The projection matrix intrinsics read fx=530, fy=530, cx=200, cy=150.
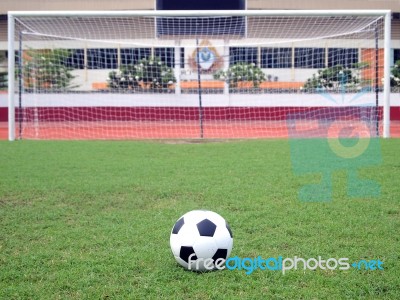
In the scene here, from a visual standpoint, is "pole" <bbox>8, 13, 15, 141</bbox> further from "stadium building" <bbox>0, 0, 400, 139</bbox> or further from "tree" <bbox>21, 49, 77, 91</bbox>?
"stadium building" <bbox>0, 0, 400, 139</bbox>

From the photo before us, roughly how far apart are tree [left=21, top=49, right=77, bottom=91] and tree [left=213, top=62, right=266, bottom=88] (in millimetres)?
5525

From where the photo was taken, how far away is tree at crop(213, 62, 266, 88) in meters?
18.5

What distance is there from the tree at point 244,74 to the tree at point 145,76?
1.98 metres

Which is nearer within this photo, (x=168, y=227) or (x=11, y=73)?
(x=168, y=227)

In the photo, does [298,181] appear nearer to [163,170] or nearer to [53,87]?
[163,170]

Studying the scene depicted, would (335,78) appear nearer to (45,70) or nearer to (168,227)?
(45,70)

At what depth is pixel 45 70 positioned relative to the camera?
52.7 ft

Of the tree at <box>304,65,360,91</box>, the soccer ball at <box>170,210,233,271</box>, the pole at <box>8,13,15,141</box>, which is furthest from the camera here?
the tree at <box>304,65,360,91</box>

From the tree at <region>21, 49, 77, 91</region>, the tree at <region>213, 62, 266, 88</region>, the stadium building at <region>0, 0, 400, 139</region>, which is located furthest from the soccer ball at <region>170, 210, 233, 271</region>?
the tree at <region>213, 62, 266, 88</region>

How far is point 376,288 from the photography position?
9.61 ft

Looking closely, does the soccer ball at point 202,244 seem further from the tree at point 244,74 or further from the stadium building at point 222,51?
the tree at point 244,74

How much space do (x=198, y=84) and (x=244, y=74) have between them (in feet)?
13.8

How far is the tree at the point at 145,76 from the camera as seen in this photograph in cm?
1800

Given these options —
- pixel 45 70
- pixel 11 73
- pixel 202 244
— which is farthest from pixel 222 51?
pixel 202 244
